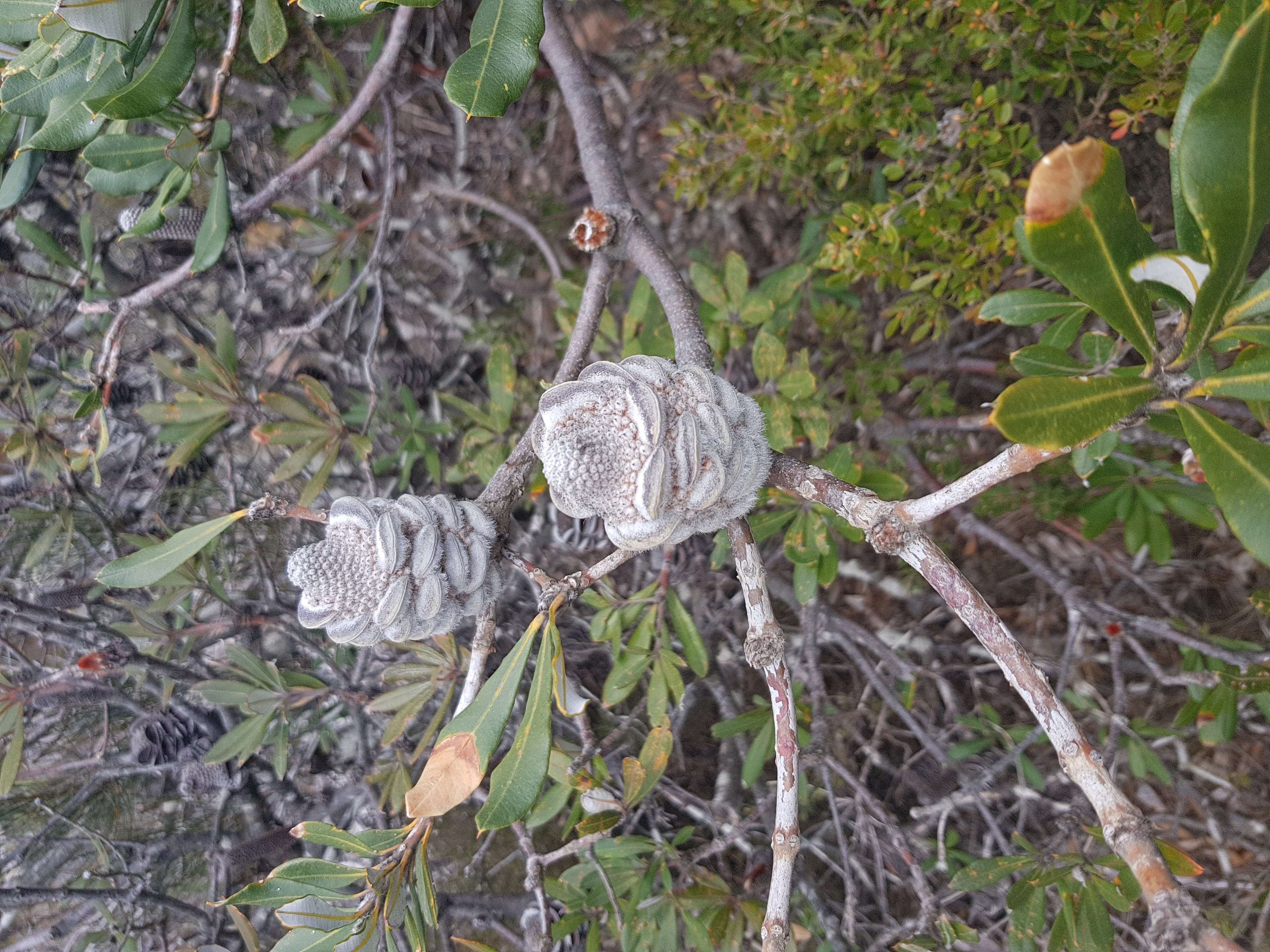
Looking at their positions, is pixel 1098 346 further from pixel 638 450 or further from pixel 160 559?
pixel 160 559

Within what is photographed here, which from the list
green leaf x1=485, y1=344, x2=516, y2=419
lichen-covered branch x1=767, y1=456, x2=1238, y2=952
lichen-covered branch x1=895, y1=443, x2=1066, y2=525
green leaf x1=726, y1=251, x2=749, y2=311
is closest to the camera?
lichen-covered branch x1=767, y1=456, x2=1238, y2=952

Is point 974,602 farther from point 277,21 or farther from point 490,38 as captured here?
point 277,21

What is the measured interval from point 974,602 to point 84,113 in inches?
55.7

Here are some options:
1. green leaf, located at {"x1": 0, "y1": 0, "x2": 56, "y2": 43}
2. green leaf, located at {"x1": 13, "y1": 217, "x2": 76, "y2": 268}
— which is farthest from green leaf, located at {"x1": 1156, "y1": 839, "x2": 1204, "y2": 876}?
green leaf, located at {"x1": 13, "y1": 217, "x2": 76, "y2": 268}

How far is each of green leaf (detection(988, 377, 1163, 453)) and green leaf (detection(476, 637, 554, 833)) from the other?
59 cm

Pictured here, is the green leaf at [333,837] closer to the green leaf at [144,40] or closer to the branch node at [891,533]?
the branch node at [891,533]

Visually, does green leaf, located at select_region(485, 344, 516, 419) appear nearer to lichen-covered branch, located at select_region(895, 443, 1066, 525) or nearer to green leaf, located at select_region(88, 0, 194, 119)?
green leaf, located at select_region(88, 0, 194, 119)

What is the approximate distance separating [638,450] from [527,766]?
1.38ft

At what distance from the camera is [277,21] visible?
1111 mm

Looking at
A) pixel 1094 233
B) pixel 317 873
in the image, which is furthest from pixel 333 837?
pixel 1094 233

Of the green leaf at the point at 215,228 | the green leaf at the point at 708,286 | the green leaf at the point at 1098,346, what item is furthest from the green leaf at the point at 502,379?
the green leaf at the point at 1098,346

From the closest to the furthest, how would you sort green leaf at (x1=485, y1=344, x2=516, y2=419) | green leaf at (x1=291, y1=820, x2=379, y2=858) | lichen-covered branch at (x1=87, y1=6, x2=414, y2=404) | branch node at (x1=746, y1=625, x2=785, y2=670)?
branch node at (x1=746, y1=625, x2=785, y2=670) → green leaf at (x1=291, y1=820, x2=379, y2=858) → lichen-covered branch at (x1=87, y1=6, x2=414, y2=404) → green leaf at (x1=485, y1=344, x2=516, y2=419)

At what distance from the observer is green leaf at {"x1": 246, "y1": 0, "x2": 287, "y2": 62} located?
3.60ft

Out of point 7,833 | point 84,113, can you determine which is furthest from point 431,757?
point 7,833
